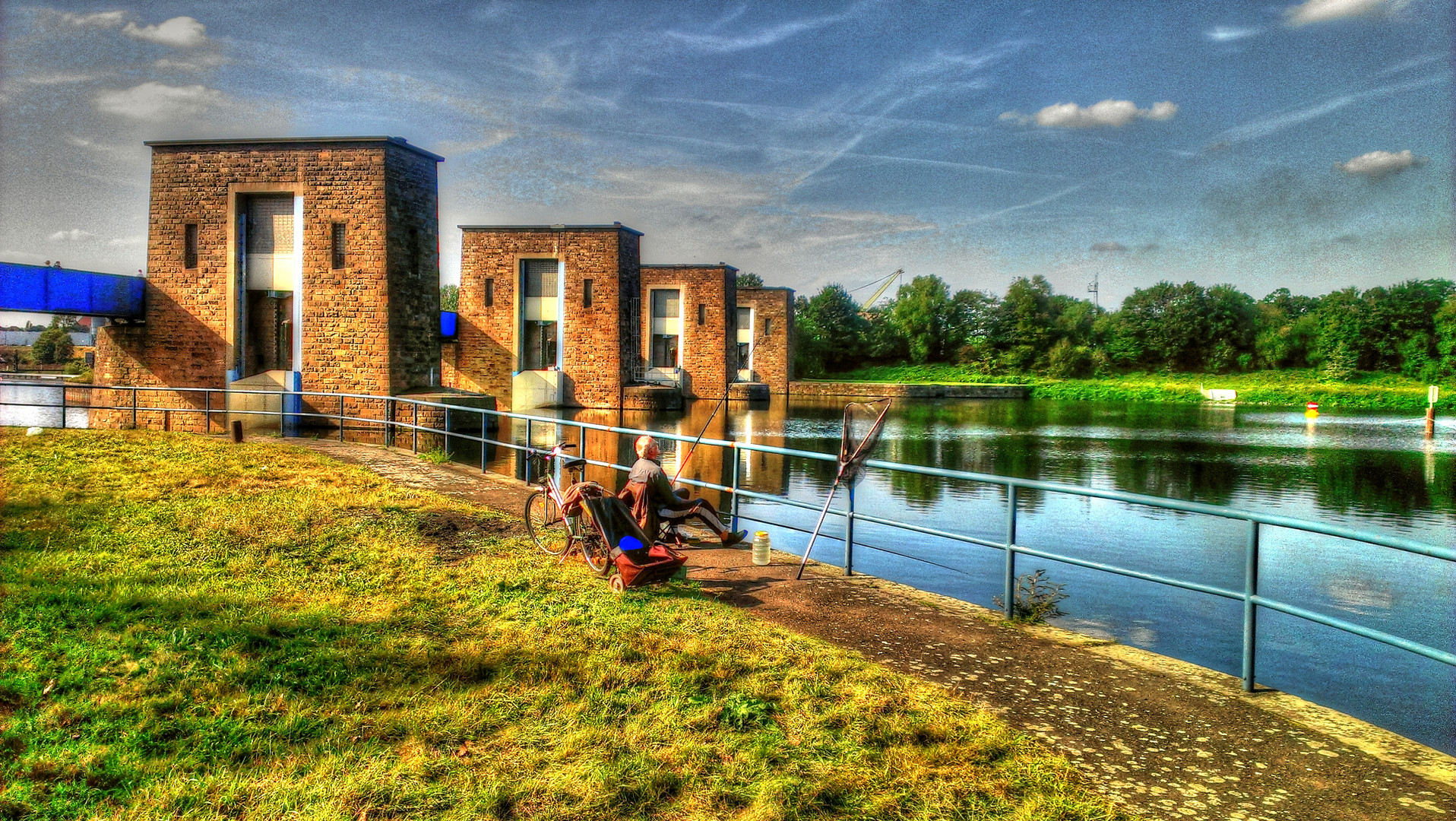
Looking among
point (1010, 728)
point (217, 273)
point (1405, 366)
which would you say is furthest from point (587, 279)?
point (1405, 366)

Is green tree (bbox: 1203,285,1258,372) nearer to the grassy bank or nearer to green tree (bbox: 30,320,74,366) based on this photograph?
the grassy bank

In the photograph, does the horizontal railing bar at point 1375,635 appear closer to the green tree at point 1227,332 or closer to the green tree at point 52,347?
the green tree at point 52,347

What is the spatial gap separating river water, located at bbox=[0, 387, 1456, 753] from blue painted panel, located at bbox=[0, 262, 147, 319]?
7.21 feet

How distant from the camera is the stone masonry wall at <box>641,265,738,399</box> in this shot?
4594 cm

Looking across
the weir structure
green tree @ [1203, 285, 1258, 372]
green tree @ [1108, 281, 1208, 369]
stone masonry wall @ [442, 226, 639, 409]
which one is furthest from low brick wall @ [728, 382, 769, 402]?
green tree @ [1203, 285, 1258, 372]

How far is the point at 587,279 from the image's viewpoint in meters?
34.3

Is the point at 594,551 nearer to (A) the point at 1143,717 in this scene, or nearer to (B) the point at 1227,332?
(A) the point at 1143,717

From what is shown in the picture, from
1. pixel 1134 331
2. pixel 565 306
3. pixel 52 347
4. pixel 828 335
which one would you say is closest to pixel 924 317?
pixel 828 335

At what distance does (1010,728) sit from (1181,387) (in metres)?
67.2

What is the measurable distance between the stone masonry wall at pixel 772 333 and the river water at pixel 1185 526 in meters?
28.7

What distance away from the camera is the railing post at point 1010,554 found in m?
5.45

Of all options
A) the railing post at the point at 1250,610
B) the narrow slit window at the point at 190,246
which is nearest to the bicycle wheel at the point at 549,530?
the railing post at the point at 1250,610

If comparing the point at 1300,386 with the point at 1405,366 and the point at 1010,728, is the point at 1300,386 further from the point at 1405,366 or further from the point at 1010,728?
the point at 1010,728

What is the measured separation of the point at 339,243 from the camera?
66.3 ft
